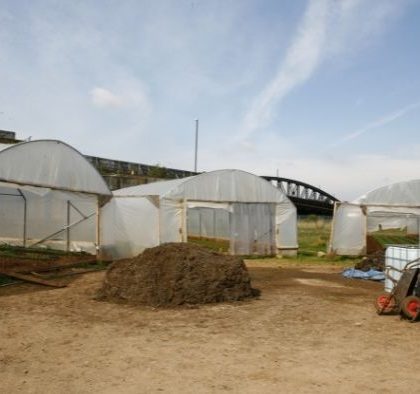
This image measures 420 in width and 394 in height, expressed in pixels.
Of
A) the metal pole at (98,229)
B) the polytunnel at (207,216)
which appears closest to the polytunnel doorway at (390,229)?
the polytunnel at (207,216)

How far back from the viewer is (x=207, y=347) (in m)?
6.38

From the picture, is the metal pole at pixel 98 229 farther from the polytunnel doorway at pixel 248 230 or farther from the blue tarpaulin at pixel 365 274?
the blue tarpaulin at pixel 365 274

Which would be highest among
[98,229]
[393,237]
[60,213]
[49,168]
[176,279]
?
[49,168]

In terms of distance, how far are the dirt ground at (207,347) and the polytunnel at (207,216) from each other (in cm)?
759

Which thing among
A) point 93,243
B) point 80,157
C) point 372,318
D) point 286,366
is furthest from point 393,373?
point 93,243

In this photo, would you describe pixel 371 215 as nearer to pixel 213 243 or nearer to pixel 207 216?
pixel 213 243

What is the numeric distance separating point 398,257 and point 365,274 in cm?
370

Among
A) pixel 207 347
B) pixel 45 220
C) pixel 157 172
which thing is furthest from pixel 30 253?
pixel 157 172

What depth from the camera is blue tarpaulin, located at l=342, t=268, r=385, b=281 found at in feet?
44.7

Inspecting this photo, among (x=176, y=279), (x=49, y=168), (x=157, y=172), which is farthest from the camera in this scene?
(x=157, y=172)

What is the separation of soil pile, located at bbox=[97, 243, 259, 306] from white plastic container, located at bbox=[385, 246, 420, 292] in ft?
9.24

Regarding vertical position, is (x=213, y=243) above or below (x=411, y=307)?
above

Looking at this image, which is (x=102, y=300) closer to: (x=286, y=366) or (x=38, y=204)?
(x=286, y=366)

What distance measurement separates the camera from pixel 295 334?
281 inches
